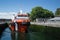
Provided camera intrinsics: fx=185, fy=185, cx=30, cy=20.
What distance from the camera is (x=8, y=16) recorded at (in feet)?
317

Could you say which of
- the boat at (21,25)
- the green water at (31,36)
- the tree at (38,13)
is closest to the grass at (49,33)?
the green water at (31,36)

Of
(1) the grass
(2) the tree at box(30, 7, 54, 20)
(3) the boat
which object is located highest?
(2) the tree at box(30, 7, 54, 20)

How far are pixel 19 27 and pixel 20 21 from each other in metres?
1.76

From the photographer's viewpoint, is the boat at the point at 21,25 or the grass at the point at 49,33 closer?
the grass at the point at 49,33

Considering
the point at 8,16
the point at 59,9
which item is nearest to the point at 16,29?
the point at 8,16

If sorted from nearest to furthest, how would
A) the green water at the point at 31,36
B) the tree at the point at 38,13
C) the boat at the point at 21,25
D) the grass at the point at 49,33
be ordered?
the green water at the point at 31,36, the grass at the point at 49,33, the boat at the point at 21,25, the tree at the point at 38,13

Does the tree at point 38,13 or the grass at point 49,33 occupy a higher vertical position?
the tree at point 38,13

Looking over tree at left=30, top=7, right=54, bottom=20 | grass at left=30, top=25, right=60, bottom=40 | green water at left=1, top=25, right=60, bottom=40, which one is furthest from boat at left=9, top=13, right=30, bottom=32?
tree at left=30, top=7, right=54, bottom=20

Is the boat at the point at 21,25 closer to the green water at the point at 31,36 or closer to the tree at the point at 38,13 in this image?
the green water at the point at 31,36

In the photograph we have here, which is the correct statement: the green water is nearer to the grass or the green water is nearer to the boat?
the grass

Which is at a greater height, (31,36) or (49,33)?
(31,36)

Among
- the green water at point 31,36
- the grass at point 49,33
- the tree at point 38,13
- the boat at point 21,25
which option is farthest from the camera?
the tree at point 38,13

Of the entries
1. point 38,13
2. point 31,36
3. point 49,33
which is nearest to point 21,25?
point 49,33

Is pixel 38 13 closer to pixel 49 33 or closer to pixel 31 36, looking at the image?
pixel 49 33
